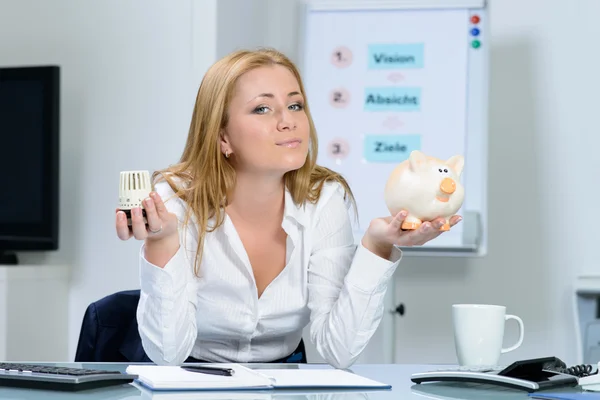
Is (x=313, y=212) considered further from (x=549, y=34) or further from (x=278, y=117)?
(x=549, y=34)

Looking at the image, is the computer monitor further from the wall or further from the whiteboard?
the wall

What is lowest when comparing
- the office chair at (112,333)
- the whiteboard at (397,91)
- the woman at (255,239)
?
the office chair at (112,333)

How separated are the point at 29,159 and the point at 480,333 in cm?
239

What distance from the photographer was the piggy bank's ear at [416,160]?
1244mm

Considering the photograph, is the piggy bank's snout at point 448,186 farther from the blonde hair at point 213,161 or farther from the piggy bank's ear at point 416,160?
the blonde hair at point 213,161

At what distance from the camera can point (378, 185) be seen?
2.95m

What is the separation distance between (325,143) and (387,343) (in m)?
0.72

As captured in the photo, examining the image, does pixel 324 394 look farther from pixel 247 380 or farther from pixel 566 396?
pixel 566 396

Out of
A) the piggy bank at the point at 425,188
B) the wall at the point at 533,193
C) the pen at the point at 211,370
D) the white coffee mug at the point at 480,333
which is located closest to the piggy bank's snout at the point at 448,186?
the piggy bank at the point at 425,188

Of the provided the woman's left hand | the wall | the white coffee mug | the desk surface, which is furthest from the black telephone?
the wall

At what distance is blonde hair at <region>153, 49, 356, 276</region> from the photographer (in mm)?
1685

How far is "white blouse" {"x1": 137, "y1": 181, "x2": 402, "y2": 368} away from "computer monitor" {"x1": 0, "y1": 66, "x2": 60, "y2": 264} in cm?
164

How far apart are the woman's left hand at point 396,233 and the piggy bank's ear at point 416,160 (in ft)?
0.27

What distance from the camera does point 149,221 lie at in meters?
1.30
